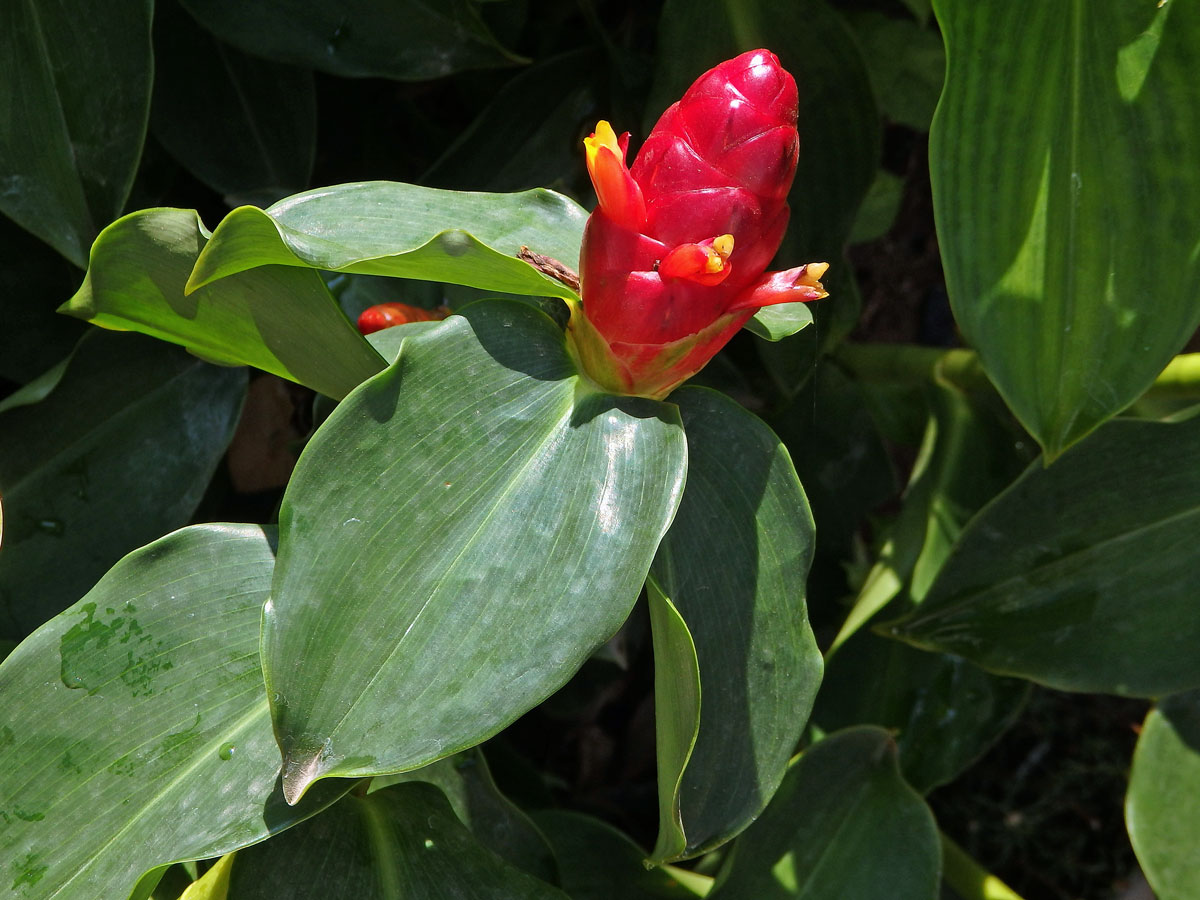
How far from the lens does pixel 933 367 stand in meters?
0.94

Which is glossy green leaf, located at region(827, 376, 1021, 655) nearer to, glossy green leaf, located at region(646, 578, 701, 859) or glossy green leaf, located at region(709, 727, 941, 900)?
glossy green leaf, located at region(709, 727, 941, 900)

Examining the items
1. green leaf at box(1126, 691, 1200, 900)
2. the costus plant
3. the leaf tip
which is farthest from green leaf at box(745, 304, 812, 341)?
green leaf at box(1126, 691, 1200, 900)

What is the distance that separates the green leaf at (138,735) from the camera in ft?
1.67

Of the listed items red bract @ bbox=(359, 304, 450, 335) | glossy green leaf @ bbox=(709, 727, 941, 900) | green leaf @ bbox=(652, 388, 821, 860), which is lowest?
glossy green leaf @ bbox=(709, 727, 941, 900)

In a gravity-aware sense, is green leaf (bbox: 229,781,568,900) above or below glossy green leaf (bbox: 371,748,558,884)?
above

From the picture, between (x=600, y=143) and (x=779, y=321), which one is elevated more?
(x=600, y=143)

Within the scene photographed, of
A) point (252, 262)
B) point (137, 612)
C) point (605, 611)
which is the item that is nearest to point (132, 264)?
point (252, 262)

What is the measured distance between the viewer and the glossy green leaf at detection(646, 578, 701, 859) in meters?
0.49

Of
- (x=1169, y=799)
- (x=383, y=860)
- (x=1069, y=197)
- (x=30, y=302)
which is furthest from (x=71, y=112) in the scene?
(x=1169, y=799)

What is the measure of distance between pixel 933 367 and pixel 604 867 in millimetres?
554

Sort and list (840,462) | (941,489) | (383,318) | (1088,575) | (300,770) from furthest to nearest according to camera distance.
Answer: (840,462) → (941,489) → (1088,575) → (383,318) → (300,770)

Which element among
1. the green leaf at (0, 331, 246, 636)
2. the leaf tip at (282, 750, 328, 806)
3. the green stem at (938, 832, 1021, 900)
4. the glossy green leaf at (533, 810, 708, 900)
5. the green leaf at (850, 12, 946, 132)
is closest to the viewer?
the leaf tip at (282, 750, 328, 806)

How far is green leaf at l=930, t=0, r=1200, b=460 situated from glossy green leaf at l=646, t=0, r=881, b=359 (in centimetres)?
22

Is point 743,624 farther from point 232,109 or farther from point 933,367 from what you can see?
point 232,109
